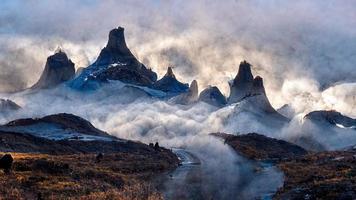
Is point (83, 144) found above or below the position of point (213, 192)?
above

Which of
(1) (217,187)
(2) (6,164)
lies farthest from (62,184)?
(1) (217,187)

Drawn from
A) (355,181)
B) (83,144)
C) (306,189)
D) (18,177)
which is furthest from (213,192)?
(83,144)

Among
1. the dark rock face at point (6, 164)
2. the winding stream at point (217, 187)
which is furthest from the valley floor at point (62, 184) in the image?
the winding stream at point (217, 187)

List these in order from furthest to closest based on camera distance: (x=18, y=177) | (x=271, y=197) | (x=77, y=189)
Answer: (x=271, y=197) → (x=18, y=177) → (x=77, y=189)

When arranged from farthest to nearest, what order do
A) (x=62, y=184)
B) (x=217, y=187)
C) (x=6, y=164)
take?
(x=217, y=187) → (x=6, y=164) → (x=62, y=184)

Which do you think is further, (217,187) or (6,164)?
(217,187)

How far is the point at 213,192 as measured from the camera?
73.7 m

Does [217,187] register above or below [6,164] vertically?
below

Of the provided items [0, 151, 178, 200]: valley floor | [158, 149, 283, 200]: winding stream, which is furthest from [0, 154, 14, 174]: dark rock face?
[158, 149, 283, 200]: winding stream

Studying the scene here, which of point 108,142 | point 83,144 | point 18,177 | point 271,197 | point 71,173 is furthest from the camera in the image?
point 108,142

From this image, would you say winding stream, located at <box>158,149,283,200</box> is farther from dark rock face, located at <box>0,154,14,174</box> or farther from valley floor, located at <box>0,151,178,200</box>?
dark rock face, located at <box>0,154,14,174</box>

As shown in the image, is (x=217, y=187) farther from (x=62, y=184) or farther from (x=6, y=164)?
(x=6, y=164)

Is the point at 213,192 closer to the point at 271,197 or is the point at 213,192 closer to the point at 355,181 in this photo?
the point at 271,197

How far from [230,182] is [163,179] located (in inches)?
470
